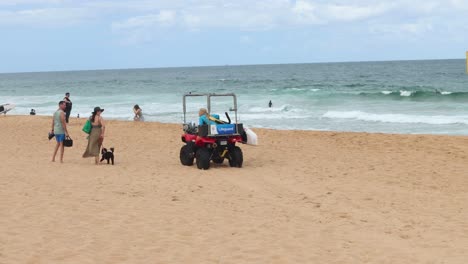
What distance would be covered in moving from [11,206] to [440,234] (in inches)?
216

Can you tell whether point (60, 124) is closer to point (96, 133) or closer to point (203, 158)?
point (96, 133)

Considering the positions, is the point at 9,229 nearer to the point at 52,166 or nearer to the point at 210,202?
the point at 210,202

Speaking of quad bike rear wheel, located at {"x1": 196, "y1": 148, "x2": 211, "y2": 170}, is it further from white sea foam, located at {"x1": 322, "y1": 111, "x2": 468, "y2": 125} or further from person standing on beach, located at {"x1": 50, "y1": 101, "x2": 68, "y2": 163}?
white sea foam, located at {"x1": 322, "y1": 111, "x2": 468, "y2": 125}

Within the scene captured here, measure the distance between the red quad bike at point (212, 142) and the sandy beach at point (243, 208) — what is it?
248mm

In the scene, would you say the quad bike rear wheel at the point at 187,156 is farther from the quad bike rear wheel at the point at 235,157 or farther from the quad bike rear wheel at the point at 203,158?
the quad bike rear wheel at the point at 235,157

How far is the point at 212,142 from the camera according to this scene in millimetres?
11750

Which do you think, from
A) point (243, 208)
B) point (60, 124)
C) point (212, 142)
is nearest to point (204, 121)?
point (212, 142)

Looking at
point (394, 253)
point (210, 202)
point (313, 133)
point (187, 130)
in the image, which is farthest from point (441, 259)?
point (313, 133)

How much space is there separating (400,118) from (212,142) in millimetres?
18469

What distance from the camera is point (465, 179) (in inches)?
430

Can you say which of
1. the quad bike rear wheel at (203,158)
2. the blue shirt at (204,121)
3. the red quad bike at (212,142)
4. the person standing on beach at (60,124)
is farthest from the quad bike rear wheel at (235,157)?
the person standing on beach at (60,124)

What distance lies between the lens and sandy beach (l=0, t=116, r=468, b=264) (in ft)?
20.5

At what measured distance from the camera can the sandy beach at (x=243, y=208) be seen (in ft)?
20.5

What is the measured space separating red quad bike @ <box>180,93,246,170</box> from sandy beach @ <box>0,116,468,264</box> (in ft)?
0.81
